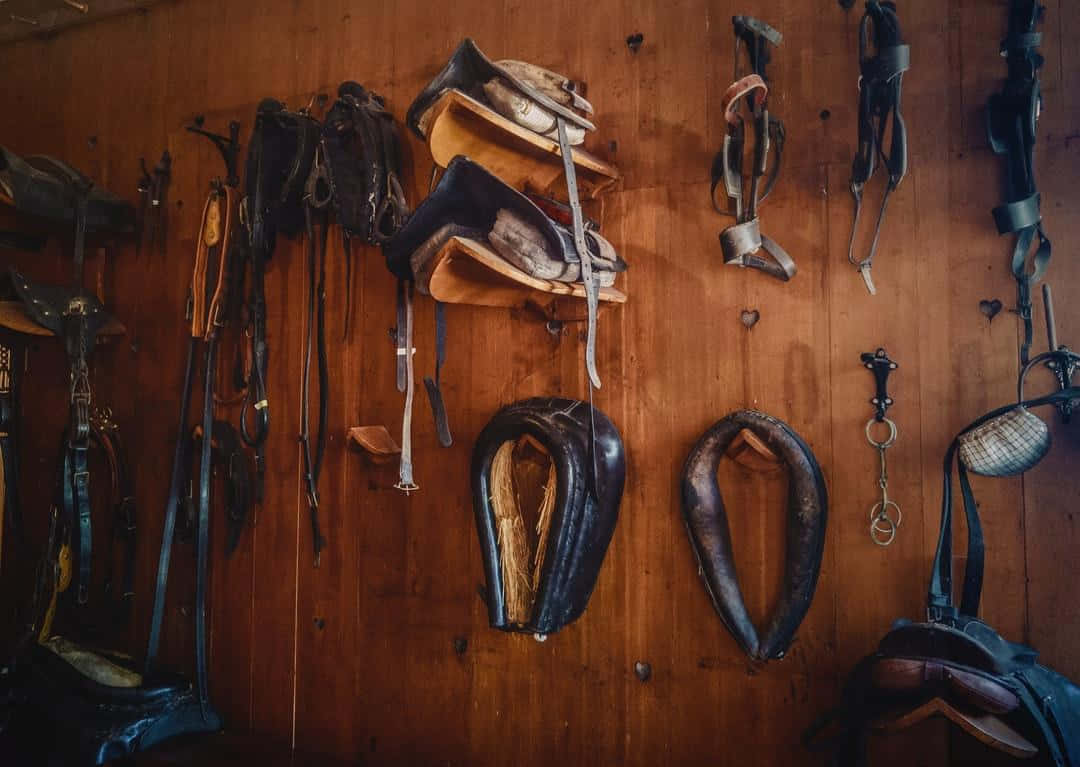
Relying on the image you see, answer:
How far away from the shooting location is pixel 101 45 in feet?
9.37

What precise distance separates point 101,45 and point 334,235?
1.49 m

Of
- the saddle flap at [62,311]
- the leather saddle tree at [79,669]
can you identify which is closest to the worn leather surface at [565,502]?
the leather saddle tree at [79,669]

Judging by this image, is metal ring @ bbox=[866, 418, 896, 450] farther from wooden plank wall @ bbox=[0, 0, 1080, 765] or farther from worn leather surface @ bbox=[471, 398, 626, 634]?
worn leather surface @ bbox=[471, 398, 626, 634]

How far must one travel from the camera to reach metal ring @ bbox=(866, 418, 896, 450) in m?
1.73

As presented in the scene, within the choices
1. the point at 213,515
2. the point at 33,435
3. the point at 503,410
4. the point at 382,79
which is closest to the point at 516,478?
the point at 503,410

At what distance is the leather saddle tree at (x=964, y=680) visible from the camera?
4.49 feet

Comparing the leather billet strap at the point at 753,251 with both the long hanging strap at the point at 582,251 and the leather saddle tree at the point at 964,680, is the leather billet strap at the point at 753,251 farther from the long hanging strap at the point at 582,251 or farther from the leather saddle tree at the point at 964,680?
the leather saddle tree at the point at 964,680

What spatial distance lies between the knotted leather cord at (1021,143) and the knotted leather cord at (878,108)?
0.21 meters

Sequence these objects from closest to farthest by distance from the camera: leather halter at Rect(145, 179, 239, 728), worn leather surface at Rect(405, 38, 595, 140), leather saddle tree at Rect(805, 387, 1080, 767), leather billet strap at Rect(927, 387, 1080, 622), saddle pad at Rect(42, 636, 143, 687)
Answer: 1. leather saddle tree at Rect(805, 387, 1080, 767)
2. leather billet strap at Rect(927, 387, 1080, 622)
3. worn leather surface at Rect(405, 38, 595, 140)
4. saddle pad at Rect(42, 636, 143, 687)
5. leather halter at Rect(145, 179, 239, 728)

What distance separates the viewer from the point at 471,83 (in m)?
1.78

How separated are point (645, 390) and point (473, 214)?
0.69 m

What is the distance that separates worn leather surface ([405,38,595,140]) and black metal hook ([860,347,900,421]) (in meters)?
0.92

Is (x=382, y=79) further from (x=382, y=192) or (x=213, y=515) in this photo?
(x=213, y=515)

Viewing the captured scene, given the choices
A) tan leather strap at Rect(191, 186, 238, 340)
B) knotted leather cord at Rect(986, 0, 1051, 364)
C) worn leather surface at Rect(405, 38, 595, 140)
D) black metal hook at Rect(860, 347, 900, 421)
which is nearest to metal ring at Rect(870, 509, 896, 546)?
black metal hook at Rect(860, 347, 900, 421)
